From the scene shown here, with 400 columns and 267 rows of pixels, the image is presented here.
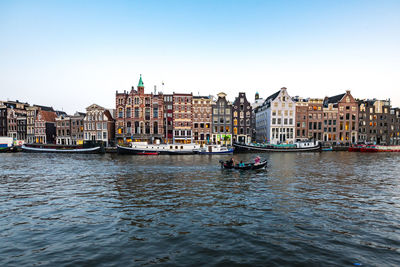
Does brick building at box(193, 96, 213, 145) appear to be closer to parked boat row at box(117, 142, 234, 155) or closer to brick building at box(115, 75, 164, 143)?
brick building at box(115, 75, 164, 143)

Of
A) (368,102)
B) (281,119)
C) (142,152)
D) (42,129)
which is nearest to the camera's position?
(142,152)

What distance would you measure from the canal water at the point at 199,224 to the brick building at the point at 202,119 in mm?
64249

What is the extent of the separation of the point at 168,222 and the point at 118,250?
4062mm

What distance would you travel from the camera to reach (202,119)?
3563 inches

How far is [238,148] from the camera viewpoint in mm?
78562

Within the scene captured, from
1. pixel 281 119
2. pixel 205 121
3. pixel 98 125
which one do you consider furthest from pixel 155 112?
pixel 281 119

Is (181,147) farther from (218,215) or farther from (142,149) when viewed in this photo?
(218,215)

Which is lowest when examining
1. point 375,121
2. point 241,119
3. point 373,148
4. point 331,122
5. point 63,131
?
point 373,148

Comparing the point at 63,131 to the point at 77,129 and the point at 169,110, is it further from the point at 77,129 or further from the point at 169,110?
the point at 169,110

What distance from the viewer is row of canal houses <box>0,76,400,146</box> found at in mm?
89062

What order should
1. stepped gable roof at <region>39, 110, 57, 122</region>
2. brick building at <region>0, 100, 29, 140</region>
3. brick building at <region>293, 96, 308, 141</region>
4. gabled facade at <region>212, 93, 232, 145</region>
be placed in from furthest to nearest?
brick building at <region>0, 100, 29, 140</region> → stepped gable roof at <region>39, 110, 57, 122</region> → brick building at <region>293, 96, 308, 141</region> → gabled facade at <region>212, 93, 232, 145</region>

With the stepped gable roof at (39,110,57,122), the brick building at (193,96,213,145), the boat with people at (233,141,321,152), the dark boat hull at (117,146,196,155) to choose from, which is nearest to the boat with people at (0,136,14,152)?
the stepped gable roof at (39,110,57,122)

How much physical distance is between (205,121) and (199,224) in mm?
76238

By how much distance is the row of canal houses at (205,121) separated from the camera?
8906 centimetres
